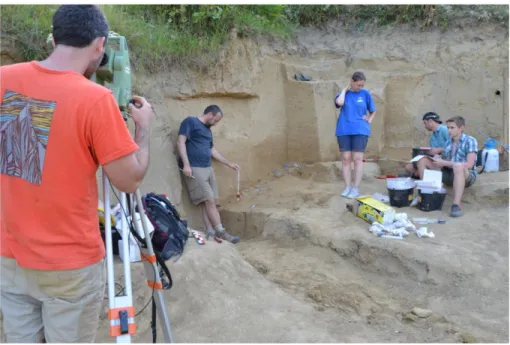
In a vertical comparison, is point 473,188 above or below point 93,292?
below

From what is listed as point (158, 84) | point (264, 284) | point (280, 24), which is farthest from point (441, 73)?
point (264, 284)

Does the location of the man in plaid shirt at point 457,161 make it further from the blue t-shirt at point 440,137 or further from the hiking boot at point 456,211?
the blue t-shirt at point 440,137

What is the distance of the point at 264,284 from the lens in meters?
4.60

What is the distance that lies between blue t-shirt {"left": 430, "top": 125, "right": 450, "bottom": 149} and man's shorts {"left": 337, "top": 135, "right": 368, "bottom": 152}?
1166 millimetres

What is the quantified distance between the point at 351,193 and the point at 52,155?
17.4ft

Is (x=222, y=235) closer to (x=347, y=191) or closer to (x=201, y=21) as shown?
(x=347, y=191)

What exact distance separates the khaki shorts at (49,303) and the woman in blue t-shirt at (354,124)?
5061 millimetres

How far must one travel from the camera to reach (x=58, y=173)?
174 centimetres

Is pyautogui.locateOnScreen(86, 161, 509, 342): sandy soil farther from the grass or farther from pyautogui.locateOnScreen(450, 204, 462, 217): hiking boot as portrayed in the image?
the grass

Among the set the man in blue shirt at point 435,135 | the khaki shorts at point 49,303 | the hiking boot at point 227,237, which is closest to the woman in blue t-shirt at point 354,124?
the man in blue shirt at point 435,135

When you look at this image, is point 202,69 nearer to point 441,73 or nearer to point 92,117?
point 441,73

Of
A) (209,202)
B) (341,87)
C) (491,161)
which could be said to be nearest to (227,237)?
(209,202)

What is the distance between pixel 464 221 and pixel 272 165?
362cm

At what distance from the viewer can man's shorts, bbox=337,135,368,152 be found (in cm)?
653
